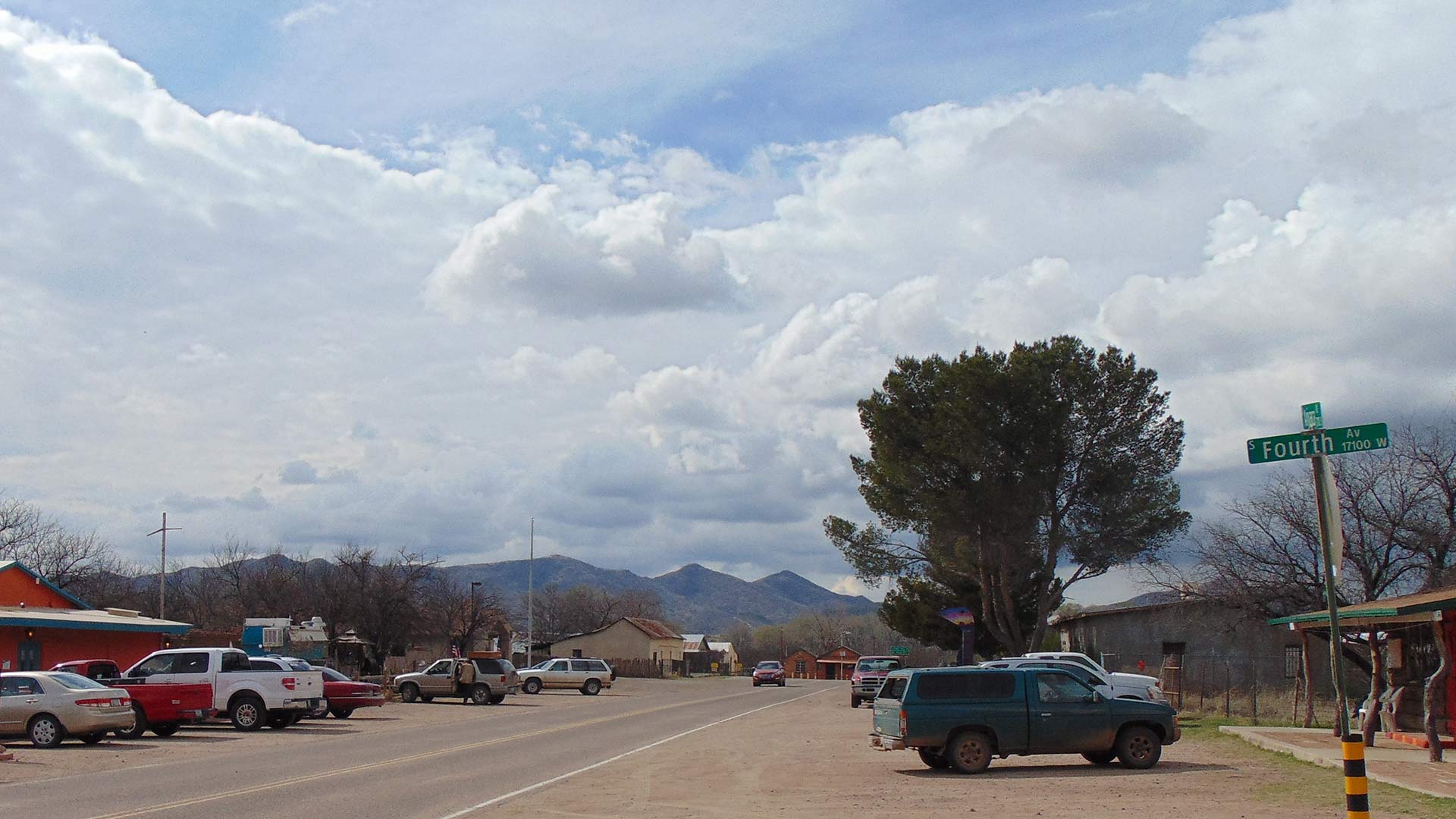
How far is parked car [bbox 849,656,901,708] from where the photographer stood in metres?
43.8

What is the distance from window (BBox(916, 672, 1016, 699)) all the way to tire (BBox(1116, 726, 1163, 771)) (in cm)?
189

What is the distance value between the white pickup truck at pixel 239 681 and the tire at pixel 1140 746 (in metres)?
19.1

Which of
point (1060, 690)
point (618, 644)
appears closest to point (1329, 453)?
point (1060, 690)

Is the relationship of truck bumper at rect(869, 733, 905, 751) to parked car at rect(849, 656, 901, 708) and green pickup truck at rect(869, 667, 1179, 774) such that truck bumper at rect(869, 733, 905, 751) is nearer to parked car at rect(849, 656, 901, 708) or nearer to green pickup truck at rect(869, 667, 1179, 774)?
green pickup truck at rect(869, 667, 1179, 774)

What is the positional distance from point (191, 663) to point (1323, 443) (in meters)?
25.7

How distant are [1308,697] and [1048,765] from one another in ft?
31.1

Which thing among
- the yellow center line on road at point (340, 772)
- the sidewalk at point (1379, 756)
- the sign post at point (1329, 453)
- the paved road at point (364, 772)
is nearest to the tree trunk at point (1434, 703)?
the sidewalk at point (1379, 756)

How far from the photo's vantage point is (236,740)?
26266 millimetres

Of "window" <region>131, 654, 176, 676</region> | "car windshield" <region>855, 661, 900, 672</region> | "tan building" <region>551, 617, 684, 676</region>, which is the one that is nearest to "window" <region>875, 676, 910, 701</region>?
"window" <region>131, 654, 176, 676</region>

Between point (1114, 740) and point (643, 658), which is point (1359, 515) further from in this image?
point (643, 658)

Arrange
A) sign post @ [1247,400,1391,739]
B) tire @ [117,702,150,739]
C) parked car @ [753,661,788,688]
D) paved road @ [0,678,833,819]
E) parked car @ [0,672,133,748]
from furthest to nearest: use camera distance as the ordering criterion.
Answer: parked car @ [753,661,788,688] < tire @ [117,702,150,739] < parked car @ [0,672,133,748] < paved road @ [0,678,833,819] < sign post @ [1247,400,1391,739]

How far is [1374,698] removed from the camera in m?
20.5

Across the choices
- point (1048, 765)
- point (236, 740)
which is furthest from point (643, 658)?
point (1048, 765)

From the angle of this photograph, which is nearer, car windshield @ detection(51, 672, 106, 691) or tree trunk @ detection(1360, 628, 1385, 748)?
tree trunk @ detection(1360, 628, 1385, 748)
